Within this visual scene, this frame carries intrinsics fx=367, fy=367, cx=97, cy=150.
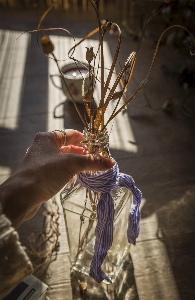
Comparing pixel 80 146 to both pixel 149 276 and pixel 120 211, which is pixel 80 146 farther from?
pixel 149 276

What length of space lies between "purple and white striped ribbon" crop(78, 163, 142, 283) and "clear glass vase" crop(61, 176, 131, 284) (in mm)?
19

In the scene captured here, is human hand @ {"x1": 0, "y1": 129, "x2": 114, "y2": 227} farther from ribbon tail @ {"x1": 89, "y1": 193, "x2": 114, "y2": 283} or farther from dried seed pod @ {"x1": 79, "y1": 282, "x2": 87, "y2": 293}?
dried seed pod @ {"x1": 79, "y1": 282, "x2": 87, "y2": 293}

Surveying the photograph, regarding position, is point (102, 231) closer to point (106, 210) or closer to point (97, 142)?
point (106, 210)

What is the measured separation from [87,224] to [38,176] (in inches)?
7.3

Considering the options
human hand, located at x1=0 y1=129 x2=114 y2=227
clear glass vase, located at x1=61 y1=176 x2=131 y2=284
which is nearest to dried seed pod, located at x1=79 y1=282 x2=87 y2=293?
clear glass vase, located at x1=61 y1=176 x2=131 y2=284

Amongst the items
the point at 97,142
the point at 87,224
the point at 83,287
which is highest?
the point at 97,142

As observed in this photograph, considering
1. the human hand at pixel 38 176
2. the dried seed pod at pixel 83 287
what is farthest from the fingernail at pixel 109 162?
the dried seed pod at pixel 83 287

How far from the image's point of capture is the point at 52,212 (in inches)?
31.9

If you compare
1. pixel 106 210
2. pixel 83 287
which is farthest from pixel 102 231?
pixel 83 287

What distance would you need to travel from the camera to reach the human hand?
50 centimetres

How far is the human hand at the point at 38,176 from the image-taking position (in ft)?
1.63

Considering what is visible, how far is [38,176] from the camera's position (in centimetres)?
52

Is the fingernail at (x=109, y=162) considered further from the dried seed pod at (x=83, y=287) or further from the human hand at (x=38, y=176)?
the dried seed pod at (x=83, y=287)

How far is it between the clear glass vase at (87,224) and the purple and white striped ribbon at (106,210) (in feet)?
0.06
